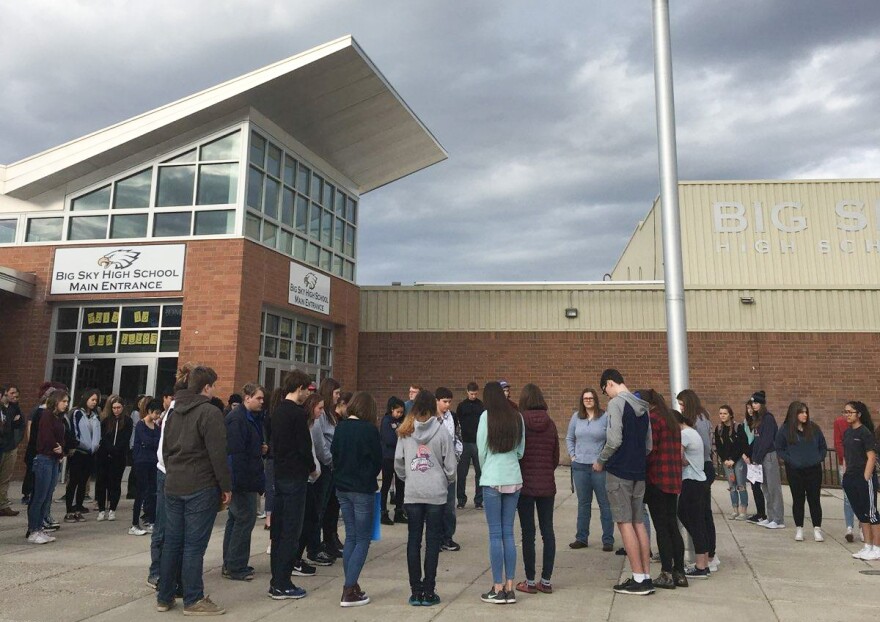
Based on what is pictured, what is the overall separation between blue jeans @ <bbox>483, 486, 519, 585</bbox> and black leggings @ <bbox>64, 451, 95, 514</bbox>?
6.51 metres

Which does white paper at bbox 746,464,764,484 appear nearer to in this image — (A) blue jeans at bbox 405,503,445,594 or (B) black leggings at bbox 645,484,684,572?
(B) black leggings at bbox 645,484,684,572

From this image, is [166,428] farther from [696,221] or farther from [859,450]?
[696,221]

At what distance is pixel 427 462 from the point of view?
17.7 feet

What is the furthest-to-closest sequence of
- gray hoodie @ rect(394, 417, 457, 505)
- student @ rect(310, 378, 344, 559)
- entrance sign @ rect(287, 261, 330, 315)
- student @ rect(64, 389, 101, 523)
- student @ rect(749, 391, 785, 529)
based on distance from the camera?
entrance sign @ rect(287, 261, 330, 315) → student @ rect(64, 389, 101, 523) → student @ rect(749, 391, 785, 529) → student @ rect(310, 378, 344, 559) → gray hoodie @ rect(394, 417, 457, 505)

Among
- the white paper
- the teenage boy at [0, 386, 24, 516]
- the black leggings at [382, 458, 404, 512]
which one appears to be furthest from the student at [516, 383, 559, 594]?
the teenage boy at [0, 386, 24, 516]

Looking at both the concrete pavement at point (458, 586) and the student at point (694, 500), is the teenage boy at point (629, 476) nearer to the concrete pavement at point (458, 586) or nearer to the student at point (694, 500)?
the concrete pavement at point (458, 586)

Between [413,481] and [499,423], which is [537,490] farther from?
[413,481]

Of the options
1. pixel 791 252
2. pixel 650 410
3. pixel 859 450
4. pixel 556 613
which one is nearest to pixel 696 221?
pixel 791 252

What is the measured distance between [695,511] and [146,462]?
6.44 m

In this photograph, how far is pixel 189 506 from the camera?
200 inches

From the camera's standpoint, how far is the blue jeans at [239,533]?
6051 millimetres

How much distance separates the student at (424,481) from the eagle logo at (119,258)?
1034cm

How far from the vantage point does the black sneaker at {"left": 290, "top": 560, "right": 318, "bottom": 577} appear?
6324 mm

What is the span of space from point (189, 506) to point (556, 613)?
9.36ft
